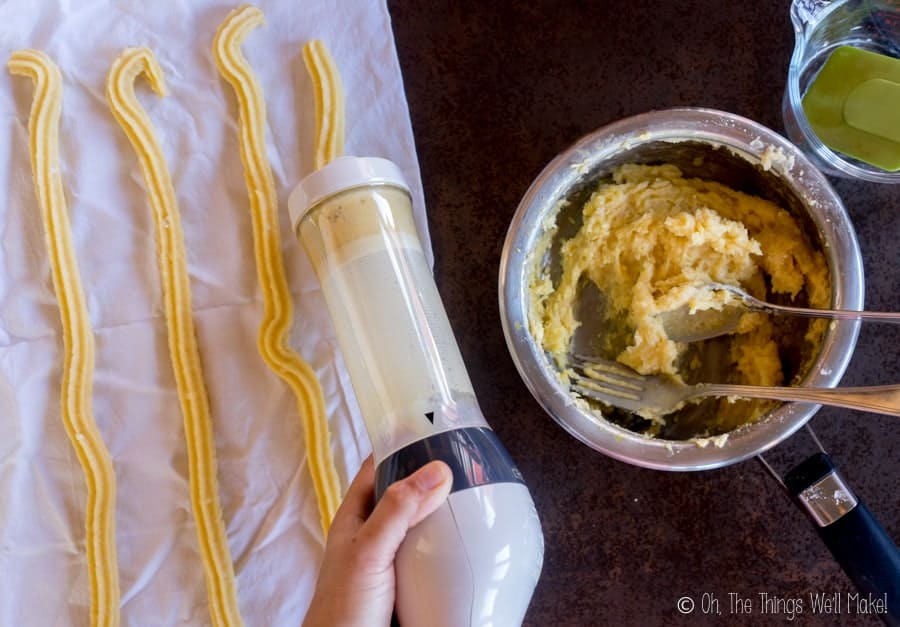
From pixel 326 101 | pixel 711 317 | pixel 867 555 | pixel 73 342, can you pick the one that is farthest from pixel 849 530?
pixel 73 342

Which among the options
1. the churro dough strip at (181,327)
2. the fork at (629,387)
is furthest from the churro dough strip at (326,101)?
the fork at (629,387)

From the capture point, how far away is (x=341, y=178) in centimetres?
64

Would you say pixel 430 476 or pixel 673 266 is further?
pixel 673 266

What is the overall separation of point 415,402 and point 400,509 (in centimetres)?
10

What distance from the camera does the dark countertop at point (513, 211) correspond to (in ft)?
2.37

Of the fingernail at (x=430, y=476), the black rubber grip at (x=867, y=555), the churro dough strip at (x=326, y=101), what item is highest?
the churro dough strip at (x=326, y=101)

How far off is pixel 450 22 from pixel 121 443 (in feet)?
1.71

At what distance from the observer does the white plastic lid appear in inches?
25.0

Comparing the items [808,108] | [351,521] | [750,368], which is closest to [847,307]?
[750,368]

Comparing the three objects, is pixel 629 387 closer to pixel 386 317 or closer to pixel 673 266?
pixel 673 266

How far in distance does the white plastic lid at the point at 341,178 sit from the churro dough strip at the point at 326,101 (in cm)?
10

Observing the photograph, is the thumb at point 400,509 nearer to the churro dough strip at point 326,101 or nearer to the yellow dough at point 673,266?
the yellow dough at point 673,266

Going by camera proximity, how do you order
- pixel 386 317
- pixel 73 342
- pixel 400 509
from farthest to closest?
pixel 73 342
pixel 386 317
pixel 400 509

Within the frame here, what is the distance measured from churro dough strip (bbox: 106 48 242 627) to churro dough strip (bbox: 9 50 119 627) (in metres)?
0.06
